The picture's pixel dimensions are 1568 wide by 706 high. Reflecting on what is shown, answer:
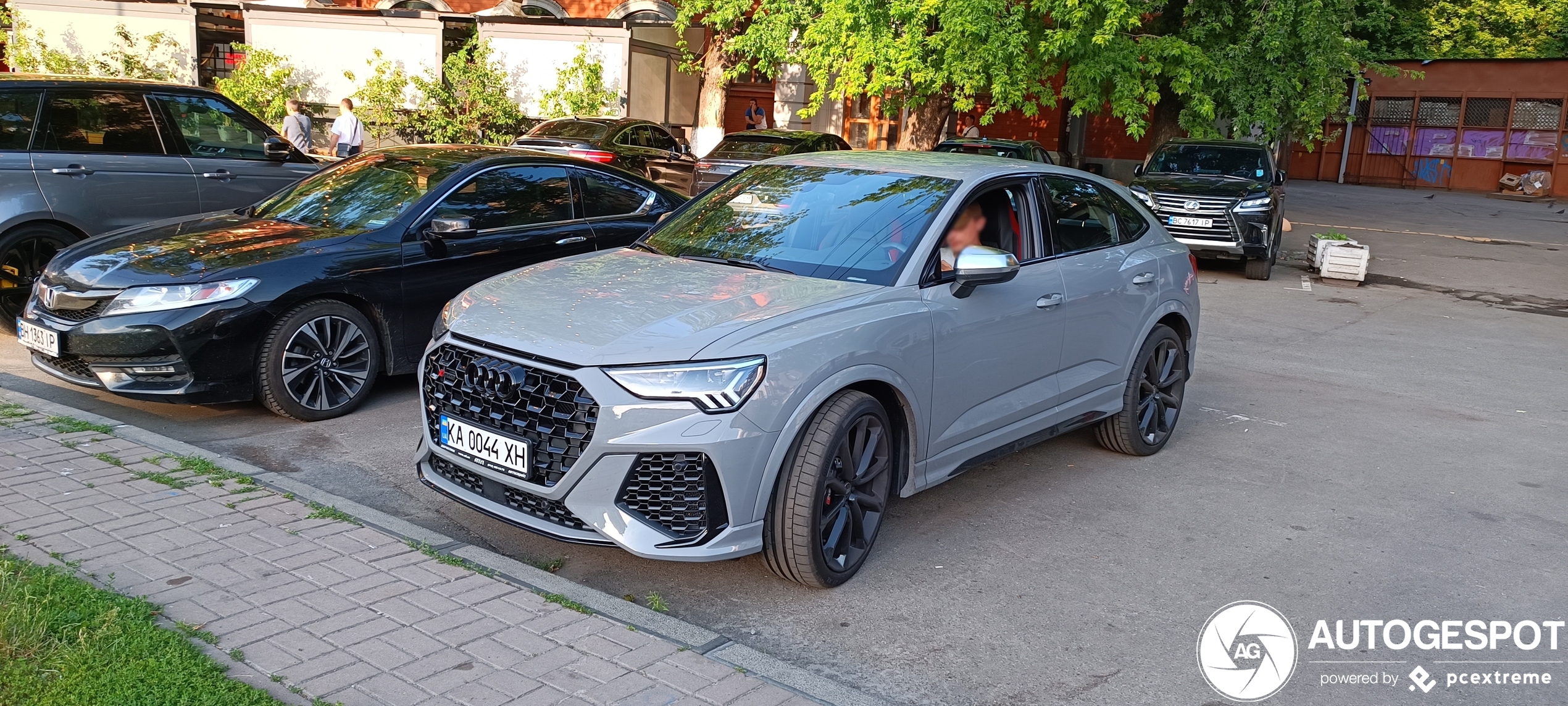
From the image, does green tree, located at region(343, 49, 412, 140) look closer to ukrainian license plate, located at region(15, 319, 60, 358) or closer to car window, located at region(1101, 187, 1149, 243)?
ukrainian license plate, located at region(15, 319, 60, 358)

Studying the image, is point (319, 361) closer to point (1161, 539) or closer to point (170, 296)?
point (170, 296)

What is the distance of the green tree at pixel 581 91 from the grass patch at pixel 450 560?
19.1m

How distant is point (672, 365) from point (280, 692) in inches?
61.5

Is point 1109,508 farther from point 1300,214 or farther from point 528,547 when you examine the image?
point 1300,214

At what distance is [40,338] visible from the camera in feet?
20.4

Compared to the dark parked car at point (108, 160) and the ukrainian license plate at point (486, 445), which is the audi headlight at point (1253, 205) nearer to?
the dark parked car at point (108, 160)

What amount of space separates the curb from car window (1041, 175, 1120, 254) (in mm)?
2876

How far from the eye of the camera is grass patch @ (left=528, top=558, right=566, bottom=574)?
15.3ft

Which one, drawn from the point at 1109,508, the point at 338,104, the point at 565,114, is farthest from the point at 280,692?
the point at 338,104

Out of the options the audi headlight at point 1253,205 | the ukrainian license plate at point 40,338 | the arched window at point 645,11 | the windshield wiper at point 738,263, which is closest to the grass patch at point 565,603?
the windshield wiper at point 738,263

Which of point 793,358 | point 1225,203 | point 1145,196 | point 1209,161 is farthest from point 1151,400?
point 1209,161

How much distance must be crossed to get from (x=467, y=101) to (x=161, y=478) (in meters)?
18.6

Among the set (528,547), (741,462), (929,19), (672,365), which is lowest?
(528,547)

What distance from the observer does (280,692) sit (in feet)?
10.7
